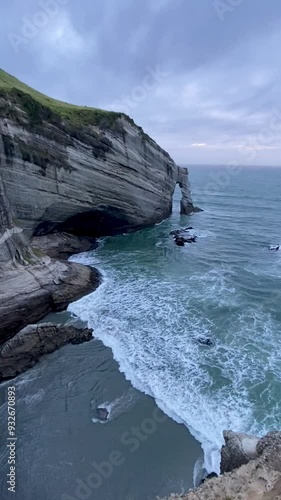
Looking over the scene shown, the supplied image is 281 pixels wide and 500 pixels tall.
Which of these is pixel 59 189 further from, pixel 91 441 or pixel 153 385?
pixel 91 441

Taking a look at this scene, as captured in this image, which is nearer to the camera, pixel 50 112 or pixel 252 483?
pixel 252 483

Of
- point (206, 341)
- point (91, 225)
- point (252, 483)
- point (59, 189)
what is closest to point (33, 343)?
point (206, 341)

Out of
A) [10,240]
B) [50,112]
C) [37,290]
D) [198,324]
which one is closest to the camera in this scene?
[198,324]

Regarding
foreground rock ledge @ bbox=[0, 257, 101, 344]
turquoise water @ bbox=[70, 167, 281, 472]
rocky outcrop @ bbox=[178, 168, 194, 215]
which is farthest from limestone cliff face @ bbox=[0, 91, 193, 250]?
rocky outcrop @ bbox=[178, 168, 194, 215]

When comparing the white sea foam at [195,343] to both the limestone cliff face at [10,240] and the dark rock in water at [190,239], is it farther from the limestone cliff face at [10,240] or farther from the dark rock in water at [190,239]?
the dark rock in water at [190,239]

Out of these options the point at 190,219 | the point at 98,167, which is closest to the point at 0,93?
the point at 98,167

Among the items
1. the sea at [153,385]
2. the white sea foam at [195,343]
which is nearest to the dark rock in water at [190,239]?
the white sea foam at [195,343]
